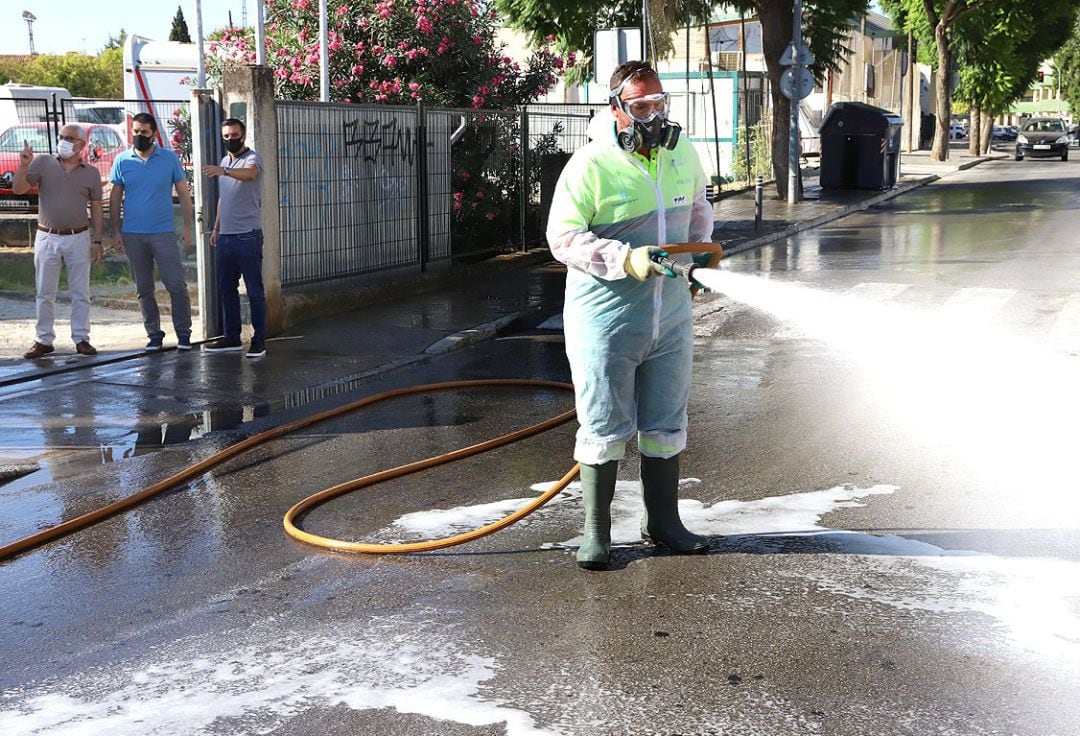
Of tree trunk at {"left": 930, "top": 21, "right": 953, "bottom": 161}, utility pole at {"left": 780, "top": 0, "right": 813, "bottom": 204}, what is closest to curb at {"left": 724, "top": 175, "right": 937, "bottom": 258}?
utility pole at {"left": 780, "top": 0, "right": 813, "bottom": 204}

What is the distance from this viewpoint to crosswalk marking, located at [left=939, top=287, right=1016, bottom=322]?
11.7 metres

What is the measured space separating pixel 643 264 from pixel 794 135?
20542 millimetres

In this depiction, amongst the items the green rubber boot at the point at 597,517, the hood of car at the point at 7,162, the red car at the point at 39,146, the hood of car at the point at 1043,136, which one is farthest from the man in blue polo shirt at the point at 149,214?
the hood of car at the point at 1043,136

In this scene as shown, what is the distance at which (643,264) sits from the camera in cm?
474

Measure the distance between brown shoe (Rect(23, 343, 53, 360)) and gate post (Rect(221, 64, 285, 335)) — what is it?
189 centimetres

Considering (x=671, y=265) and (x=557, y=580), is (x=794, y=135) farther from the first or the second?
(x=557, y=580)

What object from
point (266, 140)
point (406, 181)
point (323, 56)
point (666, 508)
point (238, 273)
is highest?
point (323, 56)

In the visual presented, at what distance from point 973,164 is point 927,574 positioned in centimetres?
4512

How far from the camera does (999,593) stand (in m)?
4.81

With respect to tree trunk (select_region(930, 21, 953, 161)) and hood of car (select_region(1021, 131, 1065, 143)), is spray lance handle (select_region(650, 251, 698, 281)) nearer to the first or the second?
tree trunk (select_region(930, 21, 953, 161))

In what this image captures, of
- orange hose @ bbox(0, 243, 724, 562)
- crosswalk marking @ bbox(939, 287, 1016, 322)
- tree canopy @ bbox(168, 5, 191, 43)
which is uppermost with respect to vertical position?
tree canopy @ bbox(168, 5, 191, 43)

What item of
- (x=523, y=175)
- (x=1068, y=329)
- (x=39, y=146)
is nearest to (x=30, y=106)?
(x=39, y=146)

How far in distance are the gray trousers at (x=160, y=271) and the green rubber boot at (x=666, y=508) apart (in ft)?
20.2

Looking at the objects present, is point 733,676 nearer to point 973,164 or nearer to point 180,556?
point 180,556
